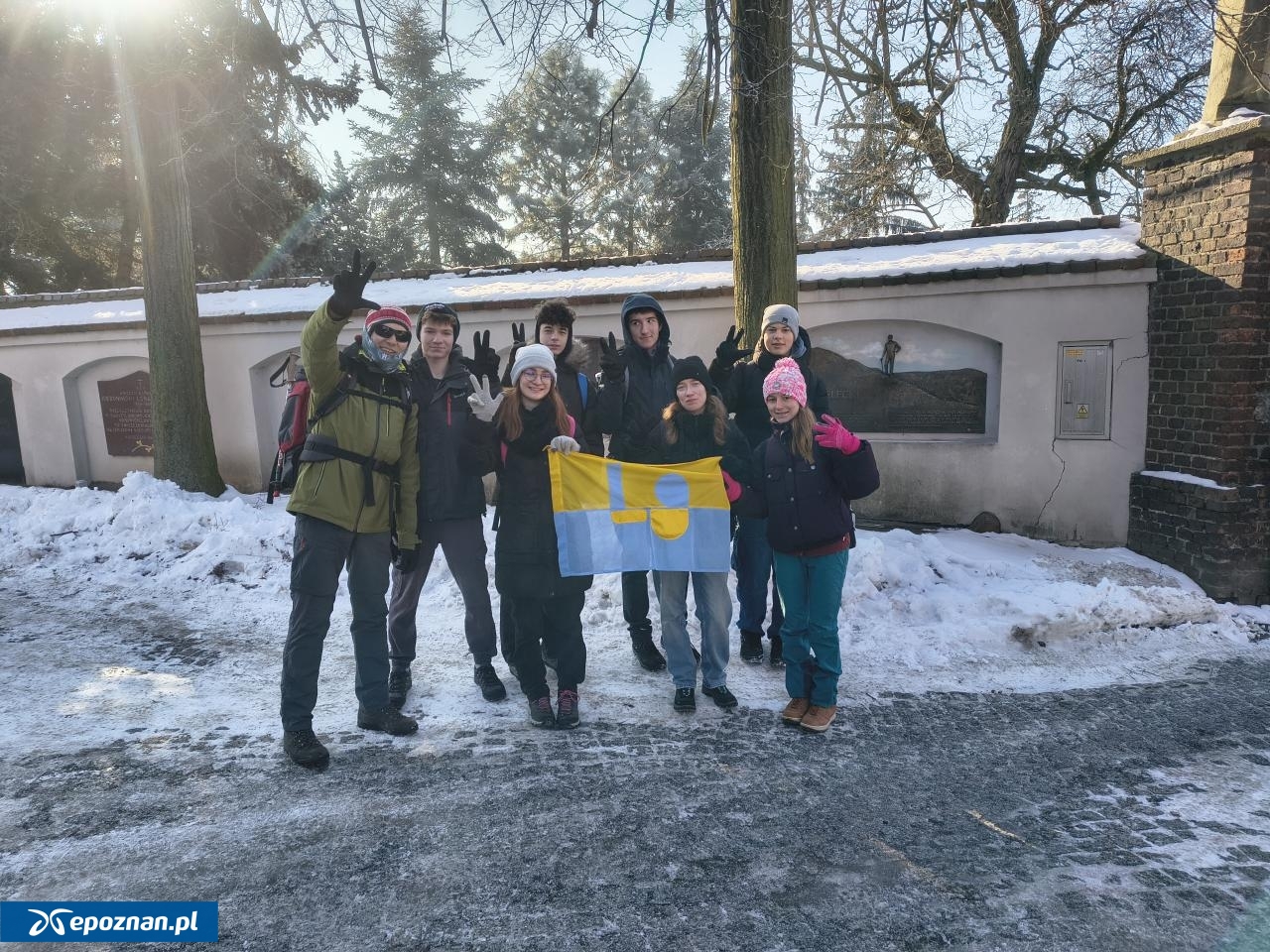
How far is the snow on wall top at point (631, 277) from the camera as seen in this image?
7.46 metres

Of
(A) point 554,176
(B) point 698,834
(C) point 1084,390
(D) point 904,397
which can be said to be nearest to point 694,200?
(A) point 554,176

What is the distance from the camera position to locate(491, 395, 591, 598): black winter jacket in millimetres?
3941

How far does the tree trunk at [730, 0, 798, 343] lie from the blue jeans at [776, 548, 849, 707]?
8.96 ft

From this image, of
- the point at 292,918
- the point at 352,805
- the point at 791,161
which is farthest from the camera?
the point at 791,161

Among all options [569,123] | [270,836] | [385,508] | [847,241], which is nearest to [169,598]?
[385,508]

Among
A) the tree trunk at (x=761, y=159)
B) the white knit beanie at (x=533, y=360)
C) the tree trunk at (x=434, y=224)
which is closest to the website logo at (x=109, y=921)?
the white knit beanie at (x=533, y=360)

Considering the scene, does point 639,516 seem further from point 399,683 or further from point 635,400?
point 399,683

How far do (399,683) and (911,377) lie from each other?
19.4 ft

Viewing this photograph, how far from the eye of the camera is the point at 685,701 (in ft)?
13.4

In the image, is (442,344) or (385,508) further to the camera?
(442,344)

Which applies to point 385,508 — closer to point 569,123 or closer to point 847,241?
point 847,241

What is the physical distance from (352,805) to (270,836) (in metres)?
0.33

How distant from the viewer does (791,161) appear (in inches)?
243

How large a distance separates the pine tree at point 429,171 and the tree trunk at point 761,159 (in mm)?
24294
